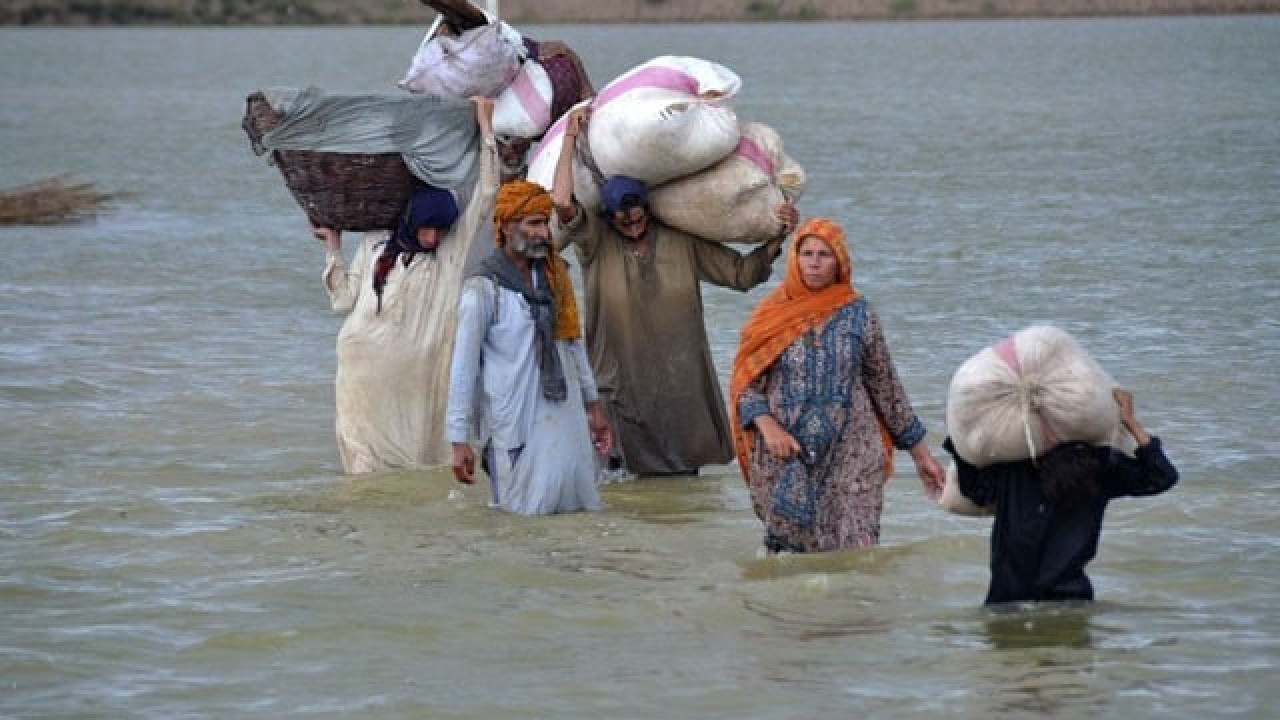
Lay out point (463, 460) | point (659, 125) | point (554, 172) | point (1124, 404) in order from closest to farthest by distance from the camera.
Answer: point (1124, 404)
point (463, 460)
point (659, 125)
point (554, 172)

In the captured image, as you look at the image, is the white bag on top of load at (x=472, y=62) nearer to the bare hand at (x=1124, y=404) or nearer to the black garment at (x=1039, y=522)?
the black garment at (x=1039, y=522)

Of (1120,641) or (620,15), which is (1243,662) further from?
(620,15)

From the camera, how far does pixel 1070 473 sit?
6.63 m

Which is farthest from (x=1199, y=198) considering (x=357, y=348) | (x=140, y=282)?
(x=357, y=348)

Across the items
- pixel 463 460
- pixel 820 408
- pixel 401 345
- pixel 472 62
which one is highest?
pixel 472 62

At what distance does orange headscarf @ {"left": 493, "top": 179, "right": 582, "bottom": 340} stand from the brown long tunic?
49 centimetres

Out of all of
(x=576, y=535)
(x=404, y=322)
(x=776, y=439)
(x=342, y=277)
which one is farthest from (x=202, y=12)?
(x=776, y=439)

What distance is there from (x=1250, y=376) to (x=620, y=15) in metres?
81.8

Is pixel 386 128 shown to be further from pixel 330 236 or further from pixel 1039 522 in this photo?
pixel 1039 522

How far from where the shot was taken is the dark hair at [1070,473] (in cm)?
663

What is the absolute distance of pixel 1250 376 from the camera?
1331cm

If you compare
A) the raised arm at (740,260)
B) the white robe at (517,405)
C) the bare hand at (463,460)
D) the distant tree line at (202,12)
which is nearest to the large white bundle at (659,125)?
the raised arm at (740,260)

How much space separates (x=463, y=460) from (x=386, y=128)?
143 centimetres

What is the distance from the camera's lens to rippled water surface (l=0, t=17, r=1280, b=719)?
7266 millimetres
